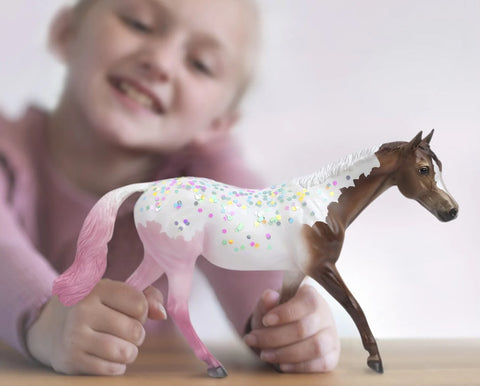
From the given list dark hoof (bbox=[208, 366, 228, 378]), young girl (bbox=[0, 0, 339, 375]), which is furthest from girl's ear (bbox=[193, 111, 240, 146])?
dark hoof (bbox=[208, 366, 228, 378])

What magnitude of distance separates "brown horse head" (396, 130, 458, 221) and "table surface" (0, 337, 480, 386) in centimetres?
18

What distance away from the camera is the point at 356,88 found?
100 centimetres

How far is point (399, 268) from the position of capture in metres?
1.03

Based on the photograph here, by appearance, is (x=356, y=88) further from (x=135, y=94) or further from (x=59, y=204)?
(x=59, y=204)

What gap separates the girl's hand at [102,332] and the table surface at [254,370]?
0.05 feet

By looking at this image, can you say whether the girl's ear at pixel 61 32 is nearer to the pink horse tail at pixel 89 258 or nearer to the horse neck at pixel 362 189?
the pink horse tail at pixel 89 258

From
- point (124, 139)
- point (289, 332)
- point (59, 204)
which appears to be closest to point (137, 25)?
point (124, 139)

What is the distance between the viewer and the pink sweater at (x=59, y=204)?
2.68ft

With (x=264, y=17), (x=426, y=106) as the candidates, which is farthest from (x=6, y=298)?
(x=426, y=106)

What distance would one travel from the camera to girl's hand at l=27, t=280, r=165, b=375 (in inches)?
21.4

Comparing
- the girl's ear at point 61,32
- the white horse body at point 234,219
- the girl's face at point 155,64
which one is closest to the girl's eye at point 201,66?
the girl's face at point 155,64

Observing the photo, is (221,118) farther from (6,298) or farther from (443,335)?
(443,335)

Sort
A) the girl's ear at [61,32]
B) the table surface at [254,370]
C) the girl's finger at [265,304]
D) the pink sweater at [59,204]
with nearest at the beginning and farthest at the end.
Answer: the table surface at [254,370]
the girl's finger at [265,304]
the pink sweater at [59,204]
the girl's ear at [61,32]

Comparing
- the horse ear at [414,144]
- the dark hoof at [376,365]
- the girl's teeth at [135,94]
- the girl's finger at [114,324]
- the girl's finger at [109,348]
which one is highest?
the girl's teeth at [135,94]
